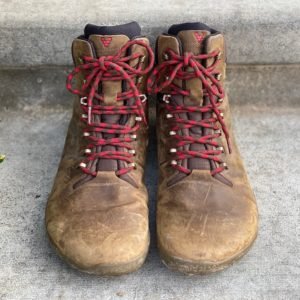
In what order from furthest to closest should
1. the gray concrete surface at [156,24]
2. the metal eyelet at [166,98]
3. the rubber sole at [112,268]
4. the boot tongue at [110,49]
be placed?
the gray concrete surface at [156,24], the metal eyelet at [166,98], the boot tongue at [110,49], the rubber sole at [112,268]

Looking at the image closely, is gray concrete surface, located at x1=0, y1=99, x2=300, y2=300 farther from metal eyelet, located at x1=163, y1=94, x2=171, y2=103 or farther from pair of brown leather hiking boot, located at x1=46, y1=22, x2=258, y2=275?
metal eyelet, located at x1=163, y1=94, x2=171, y2=103

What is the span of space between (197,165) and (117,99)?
276mm

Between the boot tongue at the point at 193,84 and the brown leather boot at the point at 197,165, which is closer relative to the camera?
the brown leather boot at the point at 197,165

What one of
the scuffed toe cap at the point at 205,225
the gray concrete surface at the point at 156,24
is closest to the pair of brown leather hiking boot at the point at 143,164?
the scuffed toe cap at the point at 205,225

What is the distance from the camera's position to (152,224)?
1233 millimetres

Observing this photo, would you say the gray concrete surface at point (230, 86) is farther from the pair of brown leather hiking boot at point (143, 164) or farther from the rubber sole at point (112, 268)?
the rubber sole at point (112, 268)

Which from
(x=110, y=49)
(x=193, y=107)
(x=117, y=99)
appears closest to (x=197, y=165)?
(x=193, y=107)

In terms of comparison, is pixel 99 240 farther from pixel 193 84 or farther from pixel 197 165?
pixel 193 84

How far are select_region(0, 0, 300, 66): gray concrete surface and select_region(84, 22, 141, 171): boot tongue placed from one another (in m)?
0.35

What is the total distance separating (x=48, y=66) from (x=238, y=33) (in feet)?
2.19

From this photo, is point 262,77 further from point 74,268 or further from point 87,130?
point 74,268

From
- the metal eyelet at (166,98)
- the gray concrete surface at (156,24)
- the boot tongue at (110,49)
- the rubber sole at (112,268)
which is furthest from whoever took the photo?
the gray concrete surface at (156,24)

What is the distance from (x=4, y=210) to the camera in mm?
1308

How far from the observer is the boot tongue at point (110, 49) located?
47.6 inches
